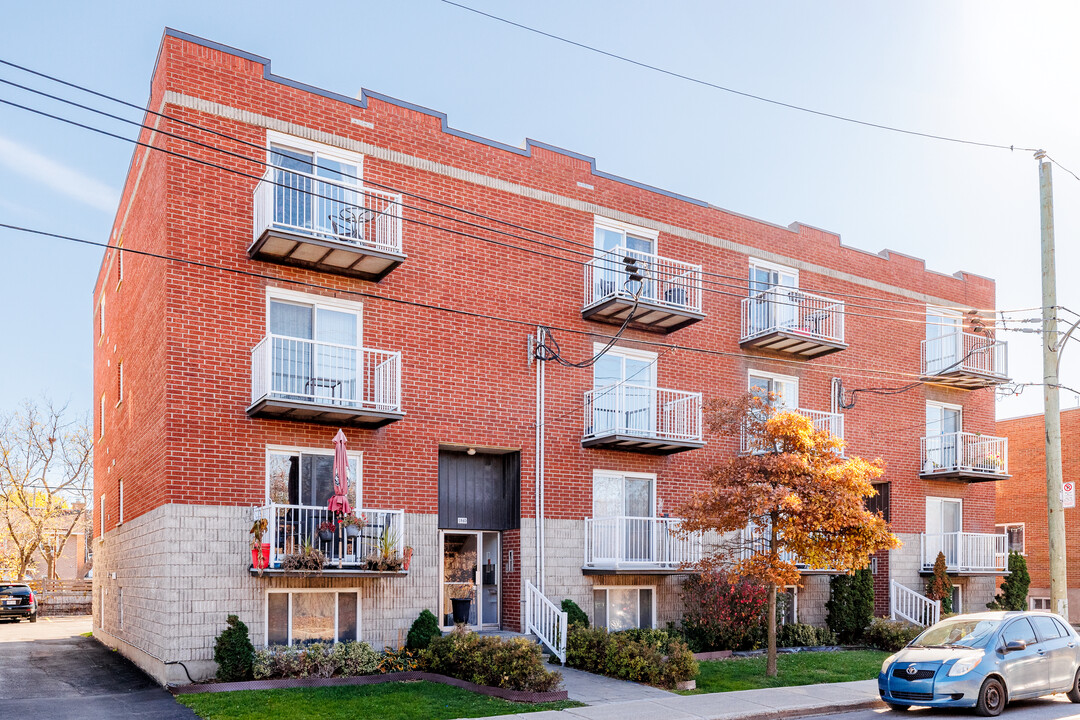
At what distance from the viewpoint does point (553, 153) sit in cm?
2094

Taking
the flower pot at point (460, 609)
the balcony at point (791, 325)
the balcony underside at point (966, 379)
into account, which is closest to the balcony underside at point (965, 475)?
the balcony underside at point (966, 379)

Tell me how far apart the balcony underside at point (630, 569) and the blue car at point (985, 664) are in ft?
17.6

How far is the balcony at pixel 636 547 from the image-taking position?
63.7 feet

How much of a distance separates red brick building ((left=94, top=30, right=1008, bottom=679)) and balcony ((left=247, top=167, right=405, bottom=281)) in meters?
0.08

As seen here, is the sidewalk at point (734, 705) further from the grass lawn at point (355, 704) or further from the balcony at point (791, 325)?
the balcony at point (791, 325)

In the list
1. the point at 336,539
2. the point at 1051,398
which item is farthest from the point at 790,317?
the point at 336,539

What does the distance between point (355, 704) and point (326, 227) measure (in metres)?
8.23

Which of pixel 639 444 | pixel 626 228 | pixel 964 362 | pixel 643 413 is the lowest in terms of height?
pixel 639 444

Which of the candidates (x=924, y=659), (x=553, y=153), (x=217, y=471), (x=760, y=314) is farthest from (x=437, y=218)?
(x=924, y=659)

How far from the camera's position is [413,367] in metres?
18.4

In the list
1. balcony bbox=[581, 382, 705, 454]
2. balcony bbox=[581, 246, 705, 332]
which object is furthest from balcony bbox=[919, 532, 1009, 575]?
balcony bbox=[581, 246, 705, 332]

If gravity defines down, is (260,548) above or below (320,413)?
below

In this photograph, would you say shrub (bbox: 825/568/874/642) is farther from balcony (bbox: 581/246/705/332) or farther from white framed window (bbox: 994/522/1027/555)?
white framed window (bbox: 994/522/1027/555)

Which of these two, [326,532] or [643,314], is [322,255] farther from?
[643,314]
